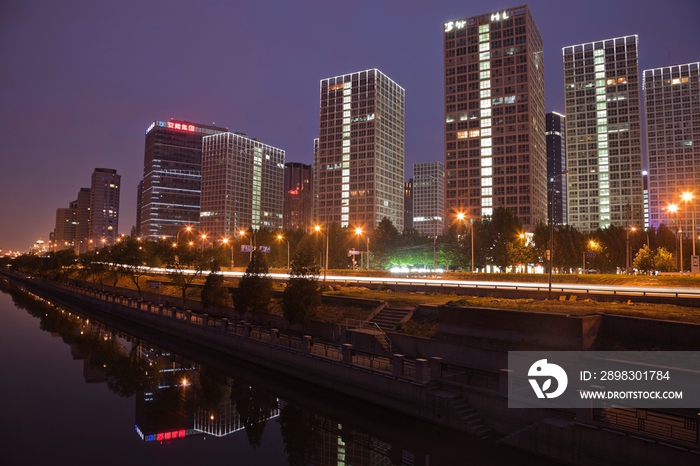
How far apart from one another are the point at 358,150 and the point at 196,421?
159 m

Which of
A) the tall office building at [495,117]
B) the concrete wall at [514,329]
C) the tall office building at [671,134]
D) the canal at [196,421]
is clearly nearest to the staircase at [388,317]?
the concrete wall at [514,329]

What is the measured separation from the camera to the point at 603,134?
6747 inches

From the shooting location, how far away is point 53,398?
2683 cm

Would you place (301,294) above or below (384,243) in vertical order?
below

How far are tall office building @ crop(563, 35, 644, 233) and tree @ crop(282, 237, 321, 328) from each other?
159341 mm

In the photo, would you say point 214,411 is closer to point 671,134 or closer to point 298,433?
point 298,433

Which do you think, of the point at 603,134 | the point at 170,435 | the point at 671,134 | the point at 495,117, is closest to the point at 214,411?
the point at 170,435

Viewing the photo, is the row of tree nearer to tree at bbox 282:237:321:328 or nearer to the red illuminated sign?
tree at bbox 282:237:321:328

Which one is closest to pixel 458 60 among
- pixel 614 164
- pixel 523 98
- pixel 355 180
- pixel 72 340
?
pixel 523 98

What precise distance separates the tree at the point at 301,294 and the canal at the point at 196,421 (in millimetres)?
4585

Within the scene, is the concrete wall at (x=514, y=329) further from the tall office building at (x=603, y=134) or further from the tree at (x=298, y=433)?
the tall office building at (x=603, y=134)

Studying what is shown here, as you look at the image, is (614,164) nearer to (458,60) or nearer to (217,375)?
(458,60)

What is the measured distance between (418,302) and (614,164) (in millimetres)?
165484

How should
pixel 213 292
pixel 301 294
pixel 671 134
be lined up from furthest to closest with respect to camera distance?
pixel 671 134 < pixel 213 292 < pixel 301 294
